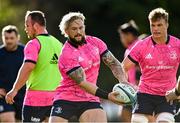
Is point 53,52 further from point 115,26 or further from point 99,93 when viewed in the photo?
point 115,26

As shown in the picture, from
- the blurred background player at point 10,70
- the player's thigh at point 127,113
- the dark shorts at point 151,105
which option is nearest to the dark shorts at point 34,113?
the dark shorts at point 151,105

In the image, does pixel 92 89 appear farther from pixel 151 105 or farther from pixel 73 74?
pixel 151 105

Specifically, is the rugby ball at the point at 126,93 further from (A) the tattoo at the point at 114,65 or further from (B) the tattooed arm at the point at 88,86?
(A) the tattoo at the point at 114,65

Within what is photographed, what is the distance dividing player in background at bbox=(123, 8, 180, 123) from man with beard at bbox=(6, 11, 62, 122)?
3.94 ft

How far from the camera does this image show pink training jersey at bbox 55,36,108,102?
A: 43.1 feet

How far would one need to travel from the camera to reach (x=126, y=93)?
41.7 feet

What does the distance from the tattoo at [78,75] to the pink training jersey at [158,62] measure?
66.5 inches

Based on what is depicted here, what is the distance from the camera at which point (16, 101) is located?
1731 centimetres

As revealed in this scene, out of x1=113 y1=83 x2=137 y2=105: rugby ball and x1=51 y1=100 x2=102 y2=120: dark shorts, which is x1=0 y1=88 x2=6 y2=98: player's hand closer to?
x1=51 y1=100 x2=102 y2=120: dark shorts

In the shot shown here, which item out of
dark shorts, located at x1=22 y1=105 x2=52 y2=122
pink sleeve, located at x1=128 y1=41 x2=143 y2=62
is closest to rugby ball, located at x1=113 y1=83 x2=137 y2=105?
pink sleeve, located at x1=128 y1=41 x2=143 y2=62

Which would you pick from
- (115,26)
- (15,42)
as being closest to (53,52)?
(15,42)

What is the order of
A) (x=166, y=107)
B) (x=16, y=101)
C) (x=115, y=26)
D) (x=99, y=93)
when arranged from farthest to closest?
(x=115, y=26) < (x=16, y=101) < (x=166, y=107) < (x=99, y=93)

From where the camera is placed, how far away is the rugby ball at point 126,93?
1265 cm

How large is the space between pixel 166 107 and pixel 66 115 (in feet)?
5.77
